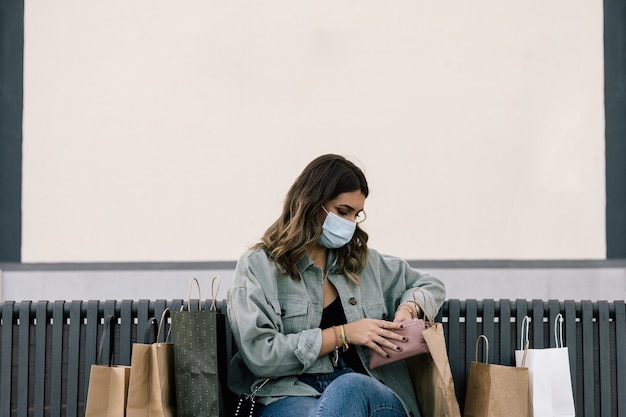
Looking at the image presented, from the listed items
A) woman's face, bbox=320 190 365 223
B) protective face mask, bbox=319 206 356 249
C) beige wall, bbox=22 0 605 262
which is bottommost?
protective face mask, bbox=319 206 356 249

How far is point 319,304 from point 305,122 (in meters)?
2.08

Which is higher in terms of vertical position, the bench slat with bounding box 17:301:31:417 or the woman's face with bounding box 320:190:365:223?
the woman's face with bounding box 320:190:365:223

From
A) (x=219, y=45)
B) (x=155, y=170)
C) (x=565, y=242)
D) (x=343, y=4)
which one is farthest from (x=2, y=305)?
(x=565, y=242)

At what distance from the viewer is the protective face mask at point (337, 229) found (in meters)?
3.36

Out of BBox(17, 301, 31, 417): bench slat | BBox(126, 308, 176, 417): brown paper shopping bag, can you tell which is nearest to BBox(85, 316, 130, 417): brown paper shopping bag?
BBox(126, 308, 176, 417): brown paper shopping bag

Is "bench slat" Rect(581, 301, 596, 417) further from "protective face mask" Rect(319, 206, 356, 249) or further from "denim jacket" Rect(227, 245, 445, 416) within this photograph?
"protective face mask" Rect(319, 206, 356, 249)

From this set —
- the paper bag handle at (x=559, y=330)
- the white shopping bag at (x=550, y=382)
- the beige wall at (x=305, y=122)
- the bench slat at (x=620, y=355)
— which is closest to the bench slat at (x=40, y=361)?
the beige wall at (x=305, y=122)

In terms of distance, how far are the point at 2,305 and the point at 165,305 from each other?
692mm

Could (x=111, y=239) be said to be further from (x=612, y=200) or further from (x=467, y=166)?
(x=612, y=200)

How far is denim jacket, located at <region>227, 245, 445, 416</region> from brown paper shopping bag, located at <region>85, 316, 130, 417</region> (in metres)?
0.45

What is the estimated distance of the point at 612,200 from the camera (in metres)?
5.14

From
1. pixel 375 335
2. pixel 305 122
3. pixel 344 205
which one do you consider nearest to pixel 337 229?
pixel 344 205

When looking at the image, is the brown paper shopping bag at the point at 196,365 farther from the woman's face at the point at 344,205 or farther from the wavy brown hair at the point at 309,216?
the woman's face at the point at 344,205

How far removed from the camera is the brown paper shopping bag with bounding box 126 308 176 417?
9.86ft
